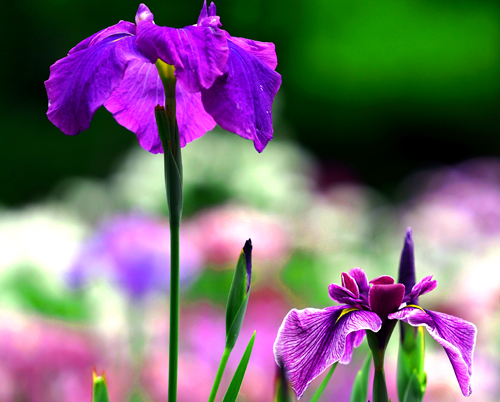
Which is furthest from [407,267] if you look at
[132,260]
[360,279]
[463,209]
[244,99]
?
[463,209]

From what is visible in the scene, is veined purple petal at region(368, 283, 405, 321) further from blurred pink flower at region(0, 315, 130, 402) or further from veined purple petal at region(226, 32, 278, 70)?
blurred pink flower at region(0, 315, 130, 402)

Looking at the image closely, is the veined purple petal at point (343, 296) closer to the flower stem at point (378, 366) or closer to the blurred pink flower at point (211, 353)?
the flower stem at point (378, 366)

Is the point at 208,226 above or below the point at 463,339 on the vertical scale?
below

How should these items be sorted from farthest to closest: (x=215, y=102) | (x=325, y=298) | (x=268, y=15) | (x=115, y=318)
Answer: (x=268, y=15) < (x=325, y=298) < (x=115, y=318) < (x=215, y=102)

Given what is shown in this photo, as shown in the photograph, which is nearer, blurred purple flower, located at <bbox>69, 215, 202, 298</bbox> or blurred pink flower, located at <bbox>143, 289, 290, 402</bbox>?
blurred pink flower, located at <bbox>143, 289, 290, 402</bbox>

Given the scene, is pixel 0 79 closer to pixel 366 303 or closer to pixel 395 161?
pixel 395 161

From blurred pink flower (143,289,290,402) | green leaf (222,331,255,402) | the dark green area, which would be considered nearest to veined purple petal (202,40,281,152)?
green leaf (222,331,255,402)

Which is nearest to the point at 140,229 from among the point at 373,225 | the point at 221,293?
the point at 221,293
